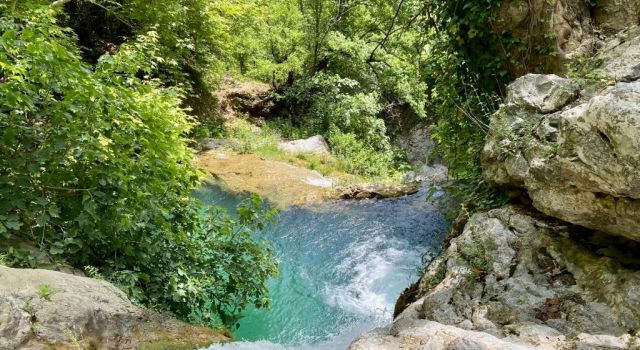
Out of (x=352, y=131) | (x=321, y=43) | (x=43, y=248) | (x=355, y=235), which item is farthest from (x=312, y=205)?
(x=321, y=43)

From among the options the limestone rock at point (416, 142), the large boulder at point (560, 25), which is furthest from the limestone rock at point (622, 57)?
the limestone rock at point (416, 142)

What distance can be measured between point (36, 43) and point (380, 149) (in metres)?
13.4

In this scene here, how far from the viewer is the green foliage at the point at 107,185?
3596 mm

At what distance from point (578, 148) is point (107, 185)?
12.9 ft

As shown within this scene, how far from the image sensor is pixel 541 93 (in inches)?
161

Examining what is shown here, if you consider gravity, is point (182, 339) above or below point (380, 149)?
above

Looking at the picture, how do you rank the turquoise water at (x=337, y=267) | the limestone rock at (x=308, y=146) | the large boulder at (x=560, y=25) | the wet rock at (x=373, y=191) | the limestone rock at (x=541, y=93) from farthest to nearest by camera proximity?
1. the limestone rock at (x=308, y=146)
2. the wet rock at (x=373, y=191)
3. the turquoise water at (x=337, y=267)
4. the large boulder at (x=560, y=25)
5. the limestone rock at (x=541, y=93)

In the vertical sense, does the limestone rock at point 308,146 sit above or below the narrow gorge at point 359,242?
below

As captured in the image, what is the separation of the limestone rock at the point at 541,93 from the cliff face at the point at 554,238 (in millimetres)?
10

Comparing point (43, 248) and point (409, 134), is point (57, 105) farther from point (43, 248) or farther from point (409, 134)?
point (409, 134)

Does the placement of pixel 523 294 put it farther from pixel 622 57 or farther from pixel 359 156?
pixel 359 156

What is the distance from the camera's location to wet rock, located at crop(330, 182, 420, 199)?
11242 millimetres

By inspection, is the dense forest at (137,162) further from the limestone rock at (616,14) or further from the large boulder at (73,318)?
the limestone rock at (616,14)

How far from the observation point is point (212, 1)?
1333 centimetres
